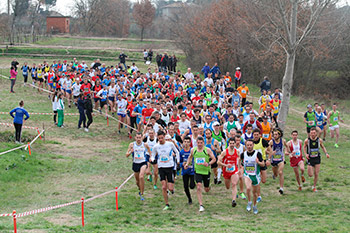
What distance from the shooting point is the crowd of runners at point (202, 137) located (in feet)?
35.8

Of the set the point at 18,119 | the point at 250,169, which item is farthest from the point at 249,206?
the point at 18,119

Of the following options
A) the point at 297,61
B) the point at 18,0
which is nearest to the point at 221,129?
the point at 297,61

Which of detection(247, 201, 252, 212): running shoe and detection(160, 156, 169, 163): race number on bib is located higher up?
detection(160, 156, 169, 163): race number on bib

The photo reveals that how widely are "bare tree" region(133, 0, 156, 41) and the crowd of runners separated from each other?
53107 mm

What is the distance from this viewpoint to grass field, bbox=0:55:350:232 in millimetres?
9469

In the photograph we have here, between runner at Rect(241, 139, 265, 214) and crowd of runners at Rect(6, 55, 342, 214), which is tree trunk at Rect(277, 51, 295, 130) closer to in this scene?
crowd of runners at Rect(6, 55, 342, 214)

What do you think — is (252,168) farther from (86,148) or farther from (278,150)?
(86,148)

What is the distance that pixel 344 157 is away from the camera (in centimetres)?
1727

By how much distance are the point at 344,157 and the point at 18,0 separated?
2972 inches

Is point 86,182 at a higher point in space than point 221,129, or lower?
lower

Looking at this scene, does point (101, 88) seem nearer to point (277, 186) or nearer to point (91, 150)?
point (91, 150)

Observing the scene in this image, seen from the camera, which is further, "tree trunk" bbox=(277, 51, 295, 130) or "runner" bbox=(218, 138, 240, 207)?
"tree trunk" bbox=(277, 51, 295, 130)

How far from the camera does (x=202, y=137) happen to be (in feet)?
35.7

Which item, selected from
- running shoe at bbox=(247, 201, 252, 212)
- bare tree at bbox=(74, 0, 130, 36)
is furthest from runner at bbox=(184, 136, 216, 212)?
bare tree at bbox=(74, 0, 130, 36)
